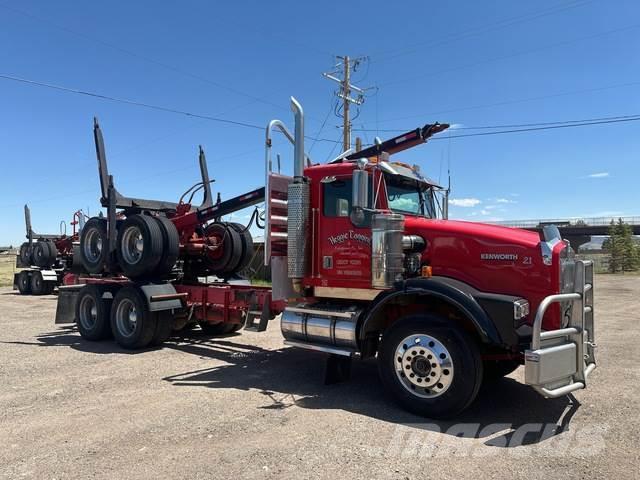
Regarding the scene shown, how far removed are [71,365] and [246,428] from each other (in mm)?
4015

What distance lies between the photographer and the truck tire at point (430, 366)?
196 inches

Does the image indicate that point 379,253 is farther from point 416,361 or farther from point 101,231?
point 101,231

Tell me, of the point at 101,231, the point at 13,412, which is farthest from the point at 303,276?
the point at 101,231

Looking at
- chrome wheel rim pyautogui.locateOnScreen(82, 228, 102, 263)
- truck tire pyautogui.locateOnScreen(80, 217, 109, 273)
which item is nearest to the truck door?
truck tire pyautogui.locateOnScreen(80, 217, 109, 273)

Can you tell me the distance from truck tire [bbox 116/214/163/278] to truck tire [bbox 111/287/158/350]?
39 centimetres

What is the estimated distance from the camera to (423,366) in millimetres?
5238

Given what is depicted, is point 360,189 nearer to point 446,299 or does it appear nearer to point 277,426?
point 446,299

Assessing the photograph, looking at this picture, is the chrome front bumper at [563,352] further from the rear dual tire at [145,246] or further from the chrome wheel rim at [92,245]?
the chrome wheel rim at [92,245]

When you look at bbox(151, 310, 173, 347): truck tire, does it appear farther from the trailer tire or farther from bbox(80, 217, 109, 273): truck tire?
bbox(80, 217, 109, 273): truck tire

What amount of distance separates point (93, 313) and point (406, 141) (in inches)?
267

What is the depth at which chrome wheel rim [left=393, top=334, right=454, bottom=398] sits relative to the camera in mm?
5086

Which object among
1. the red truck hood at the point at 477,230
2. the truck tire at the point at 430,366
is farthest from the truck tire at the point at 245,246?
the truck tire at the point at 430,366

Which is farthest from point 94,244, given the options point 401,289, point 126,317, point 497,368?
point 497,368

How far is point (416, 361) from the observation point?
5281 millimetres
